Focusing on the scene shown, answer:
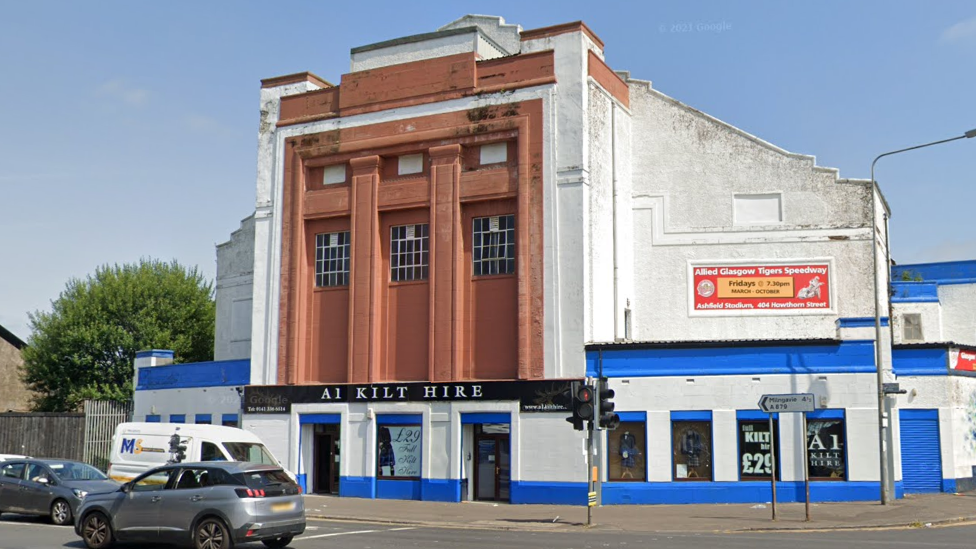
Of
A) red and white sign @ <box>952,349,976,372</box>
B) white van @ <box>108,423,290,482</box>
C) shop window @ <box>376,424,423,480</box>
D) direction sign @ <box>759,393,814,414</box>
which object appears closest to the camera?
direction sign @ <box>759,393,814,414</box>

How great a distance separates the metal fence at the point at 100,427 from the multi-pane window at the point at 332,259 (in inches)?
498

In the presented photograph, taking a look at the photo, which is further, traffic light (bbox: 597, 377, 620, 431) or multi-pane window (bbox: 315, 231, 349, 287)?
multi-pane window (bbox: 315, 231, 349, 287)

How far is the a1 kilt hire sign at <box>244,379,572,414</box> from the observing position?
27875 mm

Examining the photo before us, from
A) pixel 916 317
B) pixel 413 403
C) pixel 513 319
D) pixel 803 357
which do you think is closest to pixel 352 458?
pixel 413 403

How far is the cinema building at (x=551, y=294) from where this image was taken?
89.0ft

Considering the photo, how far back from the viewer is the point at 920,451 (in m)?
29.9

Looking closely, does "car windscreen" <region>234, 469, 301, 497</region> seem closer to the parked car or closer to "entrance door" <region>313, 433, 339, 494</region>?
the parked car

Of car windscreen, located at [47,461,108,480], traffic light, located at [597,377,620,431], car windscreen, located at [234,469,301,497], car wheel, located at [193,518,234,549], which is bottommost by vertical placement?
car wheel, located at [193,518,234,549]

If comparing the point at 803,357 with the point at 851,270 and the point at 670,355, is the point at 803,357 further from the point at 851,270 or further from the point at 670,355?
the point at 851,270

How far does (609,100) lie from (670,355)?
29.2 feet

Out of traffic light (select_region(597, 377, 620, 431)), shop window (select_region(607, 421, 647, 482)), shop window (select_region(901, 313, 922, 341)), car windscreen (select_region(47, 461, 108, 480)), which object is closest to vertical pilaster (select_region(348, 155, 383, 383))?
shop window (select_region(607, 421, 647, 482))

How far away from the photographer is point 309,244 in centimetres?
3278

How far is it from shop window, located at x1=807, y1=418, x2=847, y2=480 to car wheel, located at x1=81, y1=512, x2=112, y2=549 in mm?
18031

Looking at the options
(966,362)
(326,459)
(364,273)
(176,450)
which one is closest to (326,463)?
(326,459)
